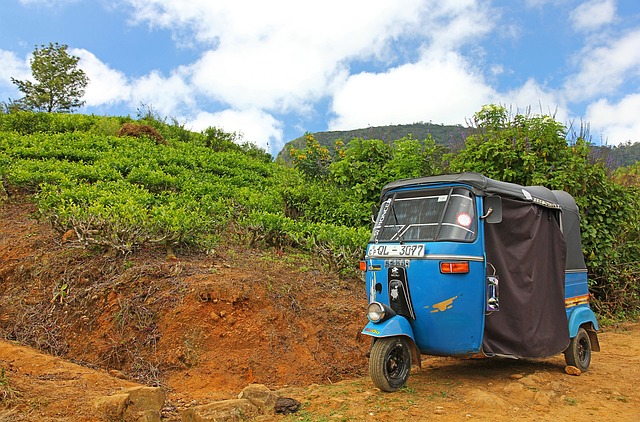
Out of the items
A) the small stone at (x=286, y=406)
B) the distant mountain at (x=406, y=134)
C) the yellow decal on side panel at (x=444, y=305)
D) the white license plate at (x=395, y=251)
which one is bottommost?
the small stone at (x=286, y=406)

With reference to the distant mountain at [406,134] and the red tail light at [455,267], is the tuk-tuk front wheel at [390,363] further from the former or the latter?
the distant mountain at [406,134]

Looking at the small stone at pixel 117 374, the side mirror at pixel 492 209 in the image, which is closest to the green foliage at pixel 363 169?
the side mirror at pixel 492 209

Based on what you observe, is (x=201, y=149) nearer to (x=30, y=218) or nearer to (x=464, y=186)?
(x=30, y=218)

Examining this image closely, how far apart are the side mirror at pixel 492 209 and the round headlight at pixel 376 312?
1468 mm

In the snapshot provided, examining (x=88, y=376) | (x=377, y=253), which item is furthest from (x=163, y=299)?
(x=377, y=253)

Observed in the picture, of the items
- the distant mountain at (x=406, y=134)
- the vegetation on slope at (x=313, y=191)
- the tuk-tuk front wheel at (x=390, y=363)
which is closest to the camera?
the tuk-tuk front wheel at (x=390, y=363)

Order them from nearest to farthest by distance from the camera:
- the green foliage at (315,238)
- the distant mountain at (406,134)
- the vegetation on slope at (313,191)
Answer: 1. the vegetation on slope at (313,191)
2. the green foliage at (315,238)
3. the distant mountain at (406,134)

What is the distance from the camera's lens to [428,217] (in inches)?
233

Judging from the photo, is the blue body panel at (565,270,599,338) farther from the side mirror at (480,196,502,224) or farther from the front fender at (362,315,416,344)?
the front fender at (362,315,416,344)

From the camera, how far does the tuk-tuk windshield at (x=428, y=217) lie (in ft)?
18.6

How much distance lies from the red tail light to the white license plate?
28cm

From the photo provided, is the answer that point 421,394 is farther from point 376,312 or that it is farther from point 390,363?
point 376,312

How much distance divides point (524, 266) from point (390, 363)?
2.02 metres

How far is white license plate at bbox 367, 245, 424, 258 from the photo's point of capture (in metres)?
5.62
